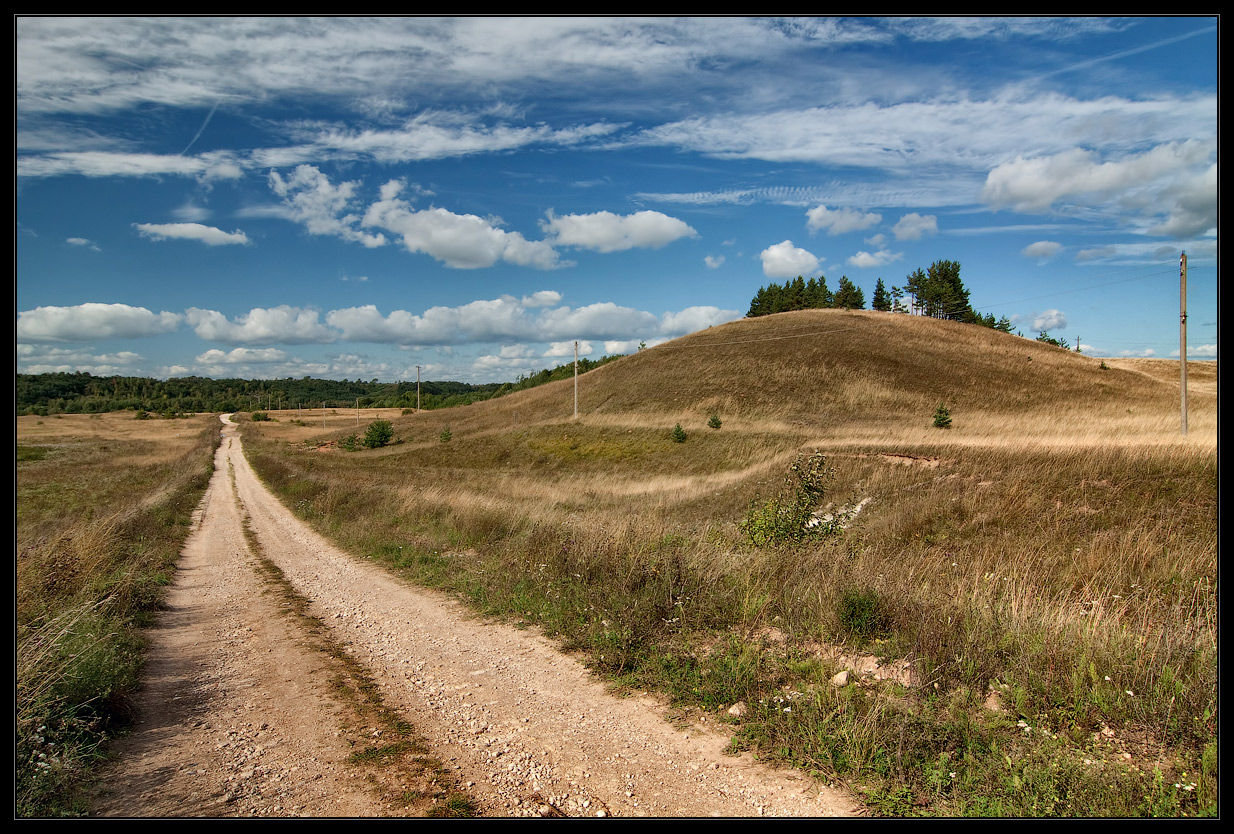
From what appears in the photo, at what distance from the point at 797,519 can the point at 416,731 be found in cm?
711

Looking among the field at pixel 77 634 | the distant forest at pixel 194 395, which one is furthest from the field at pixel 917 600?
the distant forest at pixel 194 395

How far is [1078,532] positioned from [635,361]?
212ft

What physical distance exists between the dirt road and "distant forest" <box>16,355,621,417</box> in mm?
73854

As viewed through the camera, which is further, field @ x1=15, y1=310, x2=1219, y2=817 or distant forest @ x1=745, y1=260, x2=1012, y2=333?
distant forest @ x1=745, y1=260, x2=1012, y2=333

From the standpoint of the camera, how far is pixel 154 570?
11.1 m

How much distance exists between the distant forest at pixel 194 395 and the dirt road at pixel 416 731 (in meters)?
73.9

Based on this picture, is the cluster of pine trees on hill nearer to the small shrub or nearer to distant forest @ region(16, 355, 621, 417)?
distant forest @ region(16, 355, 621, 417)

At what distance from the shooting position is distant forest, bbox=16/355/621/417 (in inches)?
3422

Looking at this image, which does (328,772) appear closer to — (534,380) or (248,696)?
(248,696)

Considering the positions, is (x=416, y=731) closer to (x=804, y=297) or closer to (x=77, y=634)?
(x=77, y=634)

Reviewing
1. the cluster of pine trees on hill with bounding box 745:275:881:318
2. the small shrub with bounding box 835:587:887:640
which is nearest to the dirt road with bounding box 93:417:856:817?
the small shrub with bounding box 835:587:887:640

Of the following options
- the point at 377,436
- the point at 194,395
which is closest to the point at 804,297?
the point at 377,436

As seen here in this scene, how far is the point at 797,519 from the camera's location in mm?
10031

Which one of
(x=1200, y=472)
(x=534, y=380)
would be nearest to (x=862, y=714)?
(x=1200, y=472)
